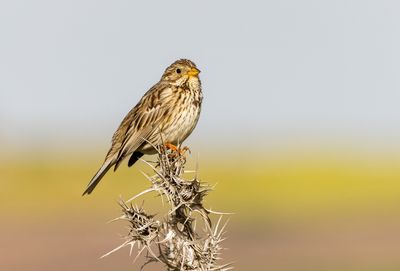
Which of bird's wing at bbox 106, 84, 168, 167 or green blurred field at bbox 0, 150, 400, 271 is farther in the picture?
green blurred field at bbox 0, 150, 400, 271

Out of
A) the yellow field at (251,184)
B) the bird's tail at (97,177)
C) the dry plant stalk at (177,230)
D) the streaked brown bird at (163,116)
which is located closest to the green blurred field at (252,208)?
the yellow field at (251,184)

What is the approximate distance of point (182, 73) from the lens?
1213cm

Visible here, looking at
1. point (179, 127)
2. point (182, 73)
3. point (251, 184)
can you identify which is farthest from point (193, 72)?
point (251, 184)

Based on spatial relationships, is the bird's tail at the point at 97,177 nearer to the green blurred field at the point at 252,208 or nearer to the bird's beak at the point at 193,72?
the bird's beak at the point at 193,72

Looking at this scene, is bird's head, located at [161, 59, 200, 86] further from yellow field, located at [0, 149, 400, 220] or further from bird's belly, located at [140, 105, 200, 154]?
yellow field, located at [0, 149, 400, 220]

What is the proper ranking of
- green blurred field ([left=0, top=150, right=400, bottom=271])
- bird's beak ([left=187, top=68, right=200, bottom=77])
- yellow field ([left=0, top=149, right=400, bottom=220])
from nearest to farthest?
bird's beak ([left=187, top=68, right=200, bottom=77])
green blurred field ([left=0, top=150, right=400, bottom=271])
yellow field ([left=0, top=149, right=400, bottom=220])

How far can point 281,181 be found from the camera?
57.7 m

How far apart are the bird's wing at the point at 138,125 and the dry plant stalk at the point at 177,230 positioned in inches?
153

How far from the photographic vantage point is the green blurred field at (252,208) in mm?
32906

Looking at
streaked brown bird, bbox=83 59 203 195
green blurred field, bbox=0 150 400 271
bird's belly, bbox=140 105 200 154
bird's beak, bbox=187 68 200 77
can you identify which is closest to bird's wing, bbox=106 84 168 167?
streaked brown bird, bbox=83 59 203 195

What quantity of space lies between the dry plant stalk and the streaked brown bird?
3822 millimetres

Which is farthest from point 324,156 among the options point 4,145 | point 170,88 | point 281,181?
point 170,88

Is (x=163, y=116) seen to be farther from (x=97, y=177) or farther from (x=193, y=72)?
(x=97, y=177)

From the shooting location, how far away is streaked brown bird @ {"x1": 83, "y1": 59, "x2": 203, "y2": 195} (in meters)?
11.6
